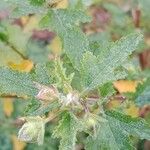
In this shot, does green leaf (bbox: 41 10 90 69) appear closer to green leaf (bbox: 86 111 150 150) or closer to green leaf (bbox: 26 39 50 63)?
green leaf (bbox: 86 111 150 150)

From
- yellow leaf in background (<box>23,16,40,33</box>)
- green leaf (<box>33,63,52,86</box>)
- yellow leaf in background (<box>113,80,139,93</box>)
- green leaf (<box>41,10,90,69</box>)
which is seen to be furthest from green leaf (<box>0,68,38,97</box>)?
yellow leaf in background (<box>23,16,40,33</box>)

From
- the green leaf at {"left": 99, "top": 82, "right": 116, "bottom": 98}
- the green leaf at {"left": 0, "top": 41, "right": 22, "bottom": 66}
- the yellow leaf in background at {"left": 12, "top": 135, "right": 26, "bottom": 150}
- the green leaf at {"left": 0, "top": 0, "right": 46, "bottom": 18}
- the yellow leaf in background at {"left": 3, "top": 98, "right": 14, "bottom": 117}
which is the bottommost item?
the yellow leaf in background at {"left": 12, "top": 135, "right": 26, "bottom": 150}

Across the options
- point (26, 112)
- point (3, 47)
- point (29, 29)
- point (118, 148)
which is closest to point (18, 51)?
point (3, 47)

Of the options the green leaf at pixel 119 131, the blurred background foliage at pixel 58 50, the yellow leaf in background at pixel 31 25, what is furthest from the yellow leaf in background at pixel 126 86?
the green leaf at pixel 119 131

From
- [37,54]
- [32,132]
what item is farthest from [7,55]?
[32,132]

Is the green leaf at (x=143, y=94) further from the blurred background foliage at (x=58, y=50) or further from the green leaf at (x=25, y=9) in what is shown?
the green leaf at (x=25, y=9)

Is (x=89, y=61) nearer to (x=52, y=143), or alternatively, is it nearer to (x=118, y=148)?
(x=118, y=148)
